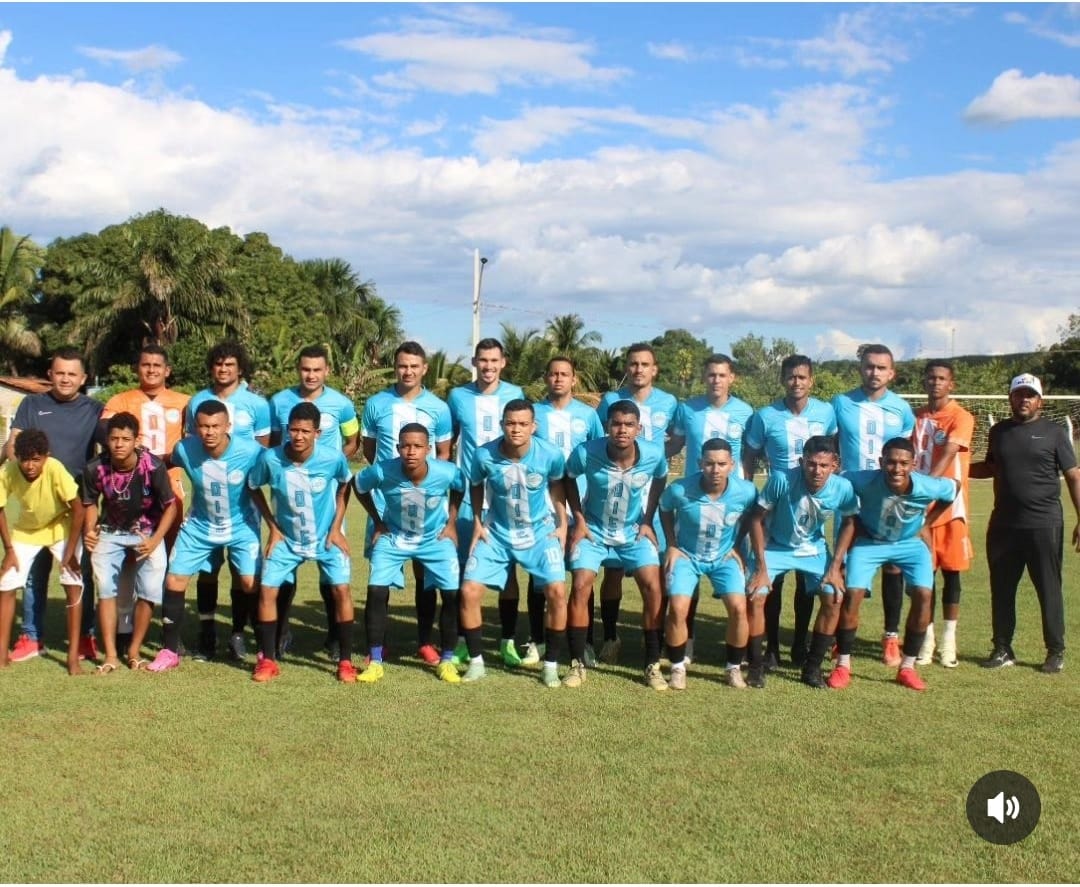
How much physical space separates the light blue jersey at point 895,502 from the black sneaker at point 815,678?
91cm

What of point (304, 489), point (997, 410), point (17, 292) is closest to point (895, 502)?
point (304, 489)

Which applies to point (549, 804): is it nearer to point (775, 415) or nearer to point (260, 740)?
point (260, 740)

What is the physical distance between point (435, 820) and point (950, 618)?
426 cm

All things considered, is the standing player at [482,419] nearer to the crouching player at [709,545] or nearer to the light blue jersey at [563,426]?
the light blue jersey at [563,426]

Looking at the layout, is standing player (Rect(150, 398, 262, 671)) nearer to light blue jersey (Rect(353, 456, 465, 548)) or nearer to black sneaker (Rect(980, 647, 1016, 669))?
light blue jersey (Rect(353, 456, 465, 548))

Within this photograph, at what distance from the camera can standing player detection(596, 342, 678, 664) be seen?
738 cm

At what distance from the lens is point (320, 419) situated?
736 cm

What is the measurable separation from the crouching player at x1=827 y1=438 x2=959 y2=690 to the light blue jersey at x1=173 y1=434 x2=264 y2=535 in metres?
3.72

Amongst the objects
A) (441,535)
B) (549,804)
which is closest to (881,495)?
(441,535)

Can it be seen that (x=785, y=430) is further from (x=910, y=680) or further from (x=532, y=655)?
(x=532, y=655)

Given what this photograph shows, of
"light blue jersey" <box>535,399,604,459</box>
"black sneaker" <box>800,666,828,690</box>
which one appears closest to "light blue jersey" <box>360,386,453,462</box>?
"light blue jersey" <box>535,399,604,459</box>

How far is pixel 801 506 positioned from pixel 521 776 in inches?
110

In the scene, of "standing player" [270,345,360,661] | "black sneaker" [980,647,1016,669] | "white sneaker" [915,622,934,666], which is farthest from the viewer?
"standing player" [270,345,360,661]

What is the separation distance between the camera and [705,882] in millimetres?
3881
